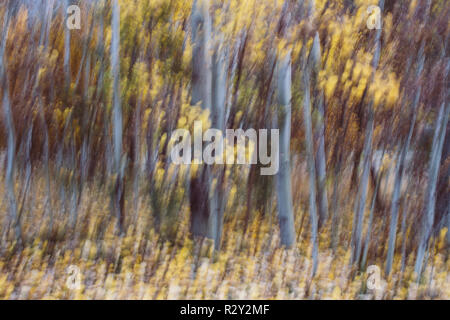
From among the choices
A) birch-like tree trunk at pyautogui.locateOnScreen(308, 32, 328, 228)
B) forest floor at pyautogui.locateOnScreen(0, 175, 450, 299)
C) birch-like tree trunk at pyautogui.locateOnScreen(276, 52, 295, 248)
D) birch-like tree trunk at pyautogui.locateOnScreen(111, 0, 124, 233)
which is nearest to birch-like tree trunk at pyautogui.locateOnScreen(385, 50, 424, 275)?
forest floor at pyautogui.locateOnScreen(0, 175, 450, 299)

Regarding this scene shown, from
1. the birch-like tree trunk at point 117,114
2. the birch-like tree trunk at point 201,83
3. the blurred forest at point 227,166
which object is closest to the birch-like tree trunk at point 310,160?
the blurred forest at point 227,166

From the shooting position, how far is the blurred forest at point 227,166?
7.05 m

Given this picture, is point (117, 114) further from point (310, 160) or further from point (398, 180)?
point (398, 180)

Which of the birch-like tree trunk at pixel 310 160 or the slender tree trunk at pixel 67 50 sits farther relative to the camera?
the slender tree trunk at pixel 67 50

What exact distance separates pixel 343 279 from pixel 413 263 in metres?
1.04

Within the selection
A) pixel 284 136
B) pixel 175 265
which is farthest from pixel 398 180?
pixel 175 265

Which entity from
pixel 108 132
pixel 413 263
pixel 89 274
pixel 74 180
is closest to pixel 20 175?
pixel 74 180

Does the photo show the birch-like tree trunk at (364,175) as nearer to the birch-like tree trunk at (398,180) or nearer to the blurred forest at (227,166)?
the blurred forest at (227,166)

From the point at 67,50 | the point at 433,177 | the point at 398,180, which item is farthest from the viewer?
the point at 67,50

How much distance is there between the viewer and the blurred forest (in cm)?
705

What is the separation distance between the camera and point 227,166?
7.49m

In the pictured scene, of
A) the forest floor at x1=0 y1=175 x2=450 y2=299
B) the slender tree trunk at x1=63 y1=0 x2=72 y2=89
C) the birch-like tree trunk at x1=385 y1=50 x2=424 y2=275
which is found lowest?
the forest floor at x1=0 y1=175 x2=450 y2=299

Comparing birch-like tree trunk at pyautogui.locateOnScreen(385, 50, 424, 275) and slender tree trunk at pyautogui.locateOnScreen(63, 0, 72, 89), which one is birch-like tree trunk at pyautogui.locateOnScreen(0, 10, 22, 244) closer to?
slender tree trunk at pyautogui.locateOnScreen(63, 0, 72, 89)

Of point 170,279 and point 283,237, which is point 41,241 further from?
point 283,237
